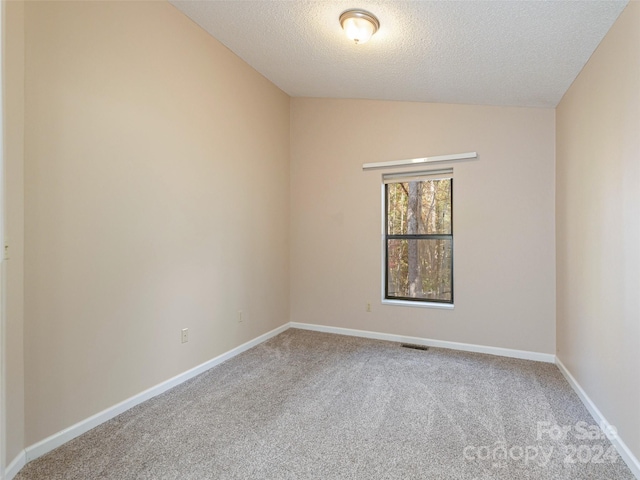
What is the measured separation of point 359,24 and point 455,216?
6.93 ft

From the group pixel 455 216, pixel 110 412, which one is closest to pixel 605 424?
pixel 455 216

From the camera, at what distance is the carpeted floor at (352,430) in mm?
1711

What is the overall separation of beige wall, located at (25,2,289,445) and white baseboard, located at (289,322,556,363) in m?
1.05

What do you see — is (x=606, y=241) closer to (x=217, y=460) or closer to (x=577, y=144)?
(x=577, y=144)

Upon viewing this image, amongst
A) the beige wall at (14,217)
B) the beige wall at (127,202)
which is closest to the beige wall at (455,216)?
the beige wall at (127,202)

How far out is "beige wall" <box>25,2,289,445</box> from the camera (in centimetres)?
183

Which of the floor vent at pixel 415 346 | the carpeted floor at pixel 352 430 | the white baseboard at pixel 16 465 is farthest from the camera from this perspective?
the floor vent at pixel 415 346

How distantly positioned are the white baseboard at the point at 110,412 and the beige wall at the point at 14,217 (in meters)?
0.11

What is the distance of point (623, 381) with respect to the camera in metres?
1.79

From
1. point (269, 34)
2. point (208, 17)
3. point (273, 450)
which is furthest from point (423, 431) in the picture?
point (208, 17)

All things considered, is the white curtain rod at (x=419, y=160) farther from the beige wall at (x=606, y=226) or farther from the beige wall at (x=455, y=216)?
the beige wall at (x=606, y=226)

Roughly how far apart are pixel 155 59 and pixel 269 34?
895 millimetres

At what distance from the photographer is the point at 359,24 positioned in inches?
86.0

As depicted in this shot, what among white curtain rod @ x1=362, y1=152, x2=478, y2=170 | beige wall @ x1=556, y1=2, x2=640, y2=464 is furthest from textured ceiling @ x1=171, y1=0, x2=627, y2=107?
white curtain rod @ x1=362, y1=152, x2=478, y2=170
